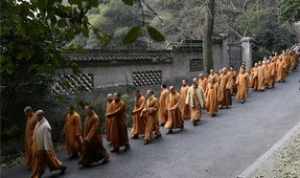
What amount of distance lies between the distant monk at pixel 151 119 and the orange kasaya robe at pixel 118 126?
1071mm

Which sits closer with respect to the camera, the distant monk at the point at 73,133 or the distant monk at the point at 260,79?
the distant monk at the point at 73,133

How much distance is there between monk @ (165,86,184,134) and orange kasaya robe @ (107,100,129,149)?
2.41 m

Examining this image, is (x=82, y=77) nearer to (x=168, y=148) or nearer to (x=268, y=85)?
(x=168, y=148)

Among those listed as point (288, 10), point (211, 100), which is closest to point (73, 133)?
point (211, 100)

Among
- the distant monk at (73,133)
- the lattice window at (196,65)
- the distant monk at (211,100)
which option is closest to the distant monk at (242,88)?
the distant monk at (211,100)

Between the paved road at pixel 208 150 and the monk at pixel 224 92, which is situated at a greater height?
the monk at pixel 224 92

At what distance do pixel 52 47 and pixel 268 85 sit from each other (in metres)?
20.2

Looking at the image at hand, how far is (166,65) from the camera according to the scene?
22047mm

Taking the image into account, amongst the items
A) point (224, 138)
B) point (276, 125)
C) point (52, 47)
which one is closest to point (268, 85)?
point (276, 125)

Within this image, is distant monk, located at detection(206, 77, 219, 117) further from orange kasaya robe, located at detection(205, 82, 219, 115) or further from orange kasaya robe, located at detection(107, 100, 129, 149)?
orange kasaya robe, located at detection(107, 100, 129, 149)

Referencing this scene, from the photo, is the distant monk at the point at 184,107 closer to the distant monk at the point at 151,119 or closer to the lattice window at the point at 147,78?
the distant monk at the point at 151,119

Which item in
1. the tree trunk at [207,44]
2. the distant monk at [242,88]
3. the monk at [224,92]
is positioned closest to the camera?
the monk at [224,92]

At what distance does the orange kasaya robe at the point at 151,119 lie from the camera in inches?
571

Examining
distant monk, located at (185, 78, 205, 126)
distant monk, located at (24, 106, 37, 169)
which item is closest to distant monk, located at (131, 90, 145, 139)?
distant monk, located at (185, 78, 205, 126)
